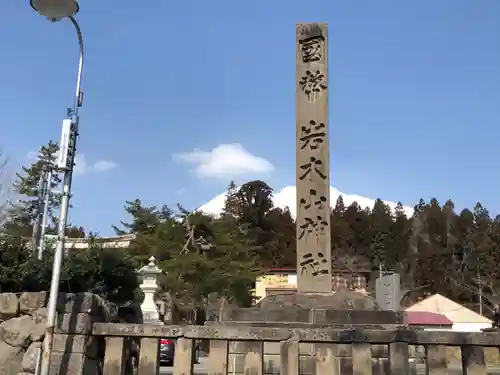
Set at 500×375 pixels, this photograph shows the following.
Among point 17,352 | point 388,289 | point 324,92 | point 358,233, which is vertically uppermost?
point 358,233

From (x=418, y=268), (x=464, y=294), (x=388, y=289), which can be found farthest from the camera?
(x=418, y=268)

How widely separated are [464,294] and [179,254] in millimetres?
42228

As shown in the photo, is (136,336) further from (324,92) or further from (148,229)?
(148,229)

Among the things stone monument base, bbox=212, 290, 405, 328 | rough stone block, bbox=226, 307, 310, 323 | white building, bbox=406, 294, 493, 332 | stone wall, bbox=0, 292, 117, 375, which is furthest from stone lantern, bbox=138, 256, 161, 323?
white building, bbox=406, 294, 493, 332

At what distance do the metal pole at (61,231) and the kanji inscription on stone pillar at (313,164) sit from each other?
4998mm

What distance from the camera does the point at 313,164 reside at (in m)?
9.80

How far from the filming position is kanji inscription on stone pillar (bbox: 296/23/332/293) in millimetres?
9430

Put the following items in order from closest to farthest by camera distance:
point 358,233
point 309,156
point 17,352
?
point 17,352 < point 309,156 < point 358,233

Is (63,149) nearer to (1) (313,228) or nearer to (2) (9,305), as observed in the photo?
(2) (9,305)

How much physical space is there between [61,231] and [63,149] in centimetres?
102

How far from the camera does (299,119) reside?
10.1 m

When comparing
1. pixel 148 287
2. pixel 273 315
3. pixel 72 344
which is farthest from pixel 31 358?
pixel 148 287

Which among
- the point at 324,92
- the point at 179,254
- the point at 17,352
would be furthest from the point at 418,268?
the point at 17,352

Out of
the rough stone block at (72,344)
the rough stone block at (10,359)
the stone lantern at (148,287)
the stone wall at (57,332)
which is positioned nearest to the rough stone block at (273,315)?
the stone wall at (57,332)
